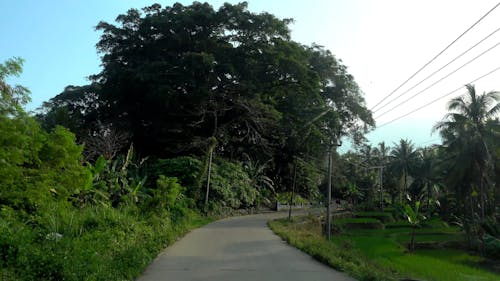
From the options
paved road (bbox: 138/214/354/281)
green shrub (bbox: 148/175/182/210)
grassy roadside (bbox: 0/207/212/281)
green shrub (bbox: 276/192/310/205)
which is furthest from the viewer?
green shrub (bbox: 276/192/310/205)

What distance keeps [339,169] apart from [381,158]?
21479mm

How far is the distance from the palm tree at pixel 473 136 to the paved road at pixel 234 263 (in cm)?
2081

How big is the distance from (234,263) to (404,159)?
52383mm

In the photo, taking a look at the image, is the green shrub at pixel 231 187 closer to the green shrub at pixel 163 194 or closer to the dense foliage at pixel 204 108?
the dense foliage at pixel 204 108

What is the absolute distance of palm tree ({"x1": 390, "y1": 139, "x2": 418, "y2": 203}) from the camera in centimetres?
5947

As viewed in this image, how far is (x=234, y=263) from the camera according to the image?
11.7 metres

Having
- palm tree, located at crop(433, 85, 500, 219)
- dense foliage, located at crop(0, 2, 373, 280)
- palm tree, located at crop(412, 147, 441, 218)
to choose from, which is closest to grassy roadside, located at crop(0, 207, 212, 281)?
dense foliage, located at crop(0, 2, 373, 280)

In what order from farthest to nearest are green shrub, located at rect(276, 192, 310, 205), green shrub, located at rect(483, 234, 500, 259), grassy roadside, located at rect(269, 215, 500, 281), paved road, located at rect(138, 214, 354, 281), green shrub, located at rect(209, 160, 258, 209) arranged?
green shrub, located at rect(276, 192, 310, 205) < green shrub, located at rect(209, 160, 258, 209) < green shrub, located at rect(483, 234, 500, 259) < grassy roadside, located at rect(269, 215, 500, 281) < paved road, located at rect(138, 214, 354, 281)

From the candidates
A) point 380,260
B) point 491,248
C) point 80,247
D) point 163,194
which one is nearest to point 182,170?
point 163,194

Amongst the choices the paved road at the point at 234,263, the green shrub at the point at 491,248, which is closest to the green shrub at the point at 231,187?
the paved road at the point at 234,263

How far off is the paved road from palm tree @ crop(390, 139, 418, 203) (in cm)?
4686

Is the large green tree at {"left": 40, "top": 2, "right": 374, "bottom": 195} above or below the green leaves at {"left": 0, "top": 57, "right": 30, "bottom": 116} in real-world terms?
above

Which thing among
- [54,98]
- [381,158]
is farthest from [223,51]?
[381,158]

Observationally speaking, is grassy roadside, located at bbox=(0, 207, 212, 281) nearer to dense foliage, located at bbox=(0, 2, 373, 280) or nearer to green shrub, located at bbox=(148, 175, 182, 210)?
green shrub, located at bbox=(148, 175, 182, 210)
